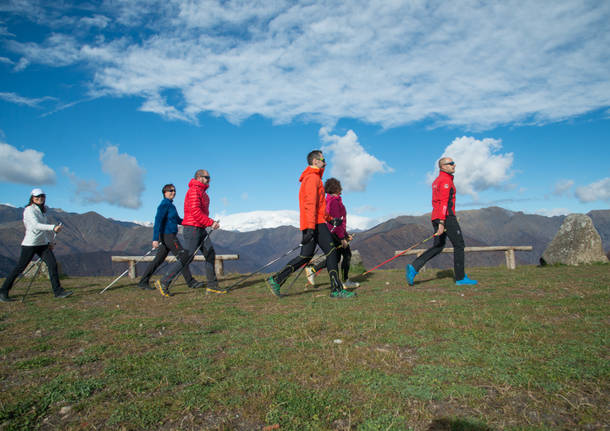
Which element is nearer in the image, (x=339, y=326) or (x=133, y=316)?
(x=339, y=326)

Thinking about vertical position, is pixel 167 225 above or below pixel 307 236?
above

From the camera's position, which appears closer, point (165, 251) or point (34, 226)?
point (34, 226)

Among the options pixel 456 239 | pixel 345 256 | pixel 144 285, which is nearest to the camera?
pixel 456 239

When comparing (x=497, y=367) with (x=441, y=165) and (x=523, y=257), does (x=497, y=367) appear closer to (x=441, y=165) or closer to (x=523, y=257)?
(x=441, y=165)

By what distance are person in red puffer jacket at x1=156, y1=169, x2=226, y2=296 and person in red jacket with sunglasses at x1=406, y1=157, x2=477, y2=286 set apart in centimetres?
512

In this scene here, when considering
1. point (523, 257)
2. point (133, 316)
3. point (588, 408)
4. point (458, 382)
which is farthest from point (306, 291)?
point (523, 257)

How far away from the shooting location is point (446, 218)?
883 cm

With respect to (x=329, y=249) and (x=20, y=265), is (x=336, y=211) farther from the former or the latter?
(x=20, y=265)

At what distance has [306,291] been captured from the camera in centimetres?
927

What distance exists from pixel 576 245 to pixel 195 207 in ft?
45.7

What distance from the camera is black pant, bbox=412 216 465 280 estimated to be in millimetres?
8773

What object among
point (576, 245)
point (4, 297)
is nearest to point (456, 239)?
point (576, 245)

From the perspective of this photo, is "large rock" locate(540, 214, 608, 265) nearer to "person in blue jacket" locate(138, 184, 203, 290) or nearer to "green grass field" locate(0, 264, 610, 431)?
"green grass field" locate(0, 264, 610, 431)

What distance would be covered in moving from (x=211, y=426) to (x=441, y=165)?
8.07 meters
